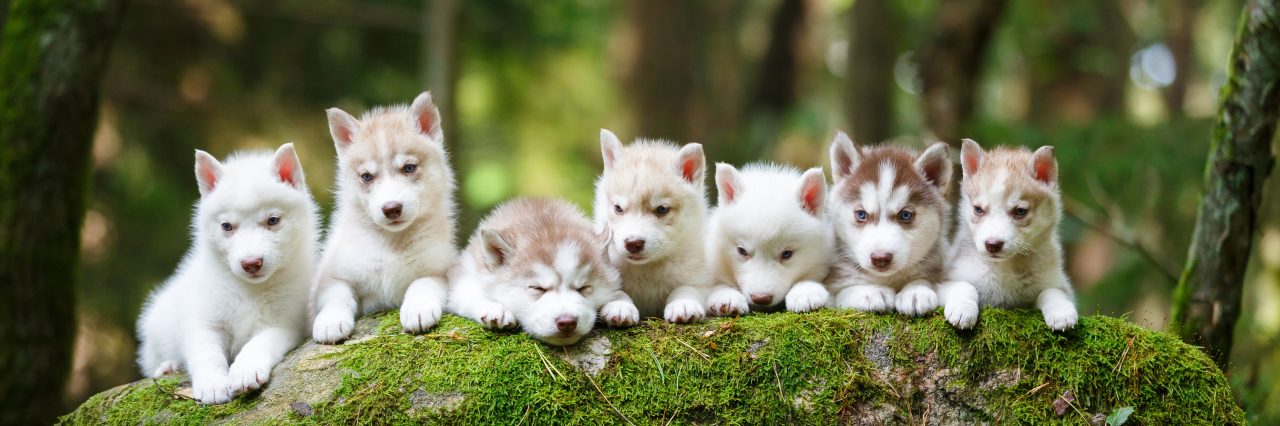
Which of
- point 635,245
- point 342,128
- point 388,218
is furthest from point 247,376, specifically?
Result: point 635,245

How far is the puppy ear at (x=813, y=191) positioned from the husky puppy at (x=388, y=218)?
2036 millimetres

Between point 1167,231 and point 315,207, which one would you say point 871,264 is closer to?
point 315,207

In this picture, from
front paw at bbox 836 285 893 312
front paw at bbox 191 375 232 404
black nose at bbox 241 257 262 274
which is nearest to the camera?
front paw at bbox 191 375 232 404

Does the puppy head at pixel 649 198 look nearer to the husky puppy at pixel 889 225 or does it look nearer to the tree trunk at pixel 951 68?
the husky puppy at pixel 889 225

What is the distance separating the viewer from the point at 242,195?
4.79m

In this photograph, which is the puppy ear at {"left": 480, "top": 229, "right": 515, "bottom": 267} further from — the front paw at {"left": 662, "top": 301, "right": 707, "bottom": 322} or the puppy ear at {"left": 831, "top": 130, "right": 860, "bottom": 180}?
the puppy ear at {"left": 831, "top": 130, "right": 860, "bottom": 180}

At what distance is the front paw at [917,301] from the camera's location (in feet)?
15.6

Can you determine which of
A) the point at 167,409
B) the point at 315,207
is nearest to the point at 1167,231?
the point at 315,207

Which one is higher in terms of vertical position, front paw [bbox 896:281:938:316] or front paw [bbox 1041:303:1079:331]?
front paw [bbox 896:281:938:316]

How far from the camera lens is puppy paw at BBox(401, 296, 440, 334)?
15.7 ft

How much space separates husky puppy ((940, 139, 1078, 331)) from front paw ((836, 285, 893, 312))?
0.30 metres

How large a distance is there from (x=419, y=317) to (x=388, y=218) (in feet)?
1.82

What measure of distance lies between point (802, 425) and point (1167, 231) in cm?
736

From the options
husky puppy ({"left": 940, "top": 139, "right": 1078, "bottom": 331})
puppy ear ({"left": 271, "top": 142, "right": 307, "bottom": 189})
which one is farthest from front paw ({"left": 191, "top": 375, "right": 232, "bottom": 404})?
husky puppy ({"left": 940, "top": 139, "right": 1078, "bottom": 331})
